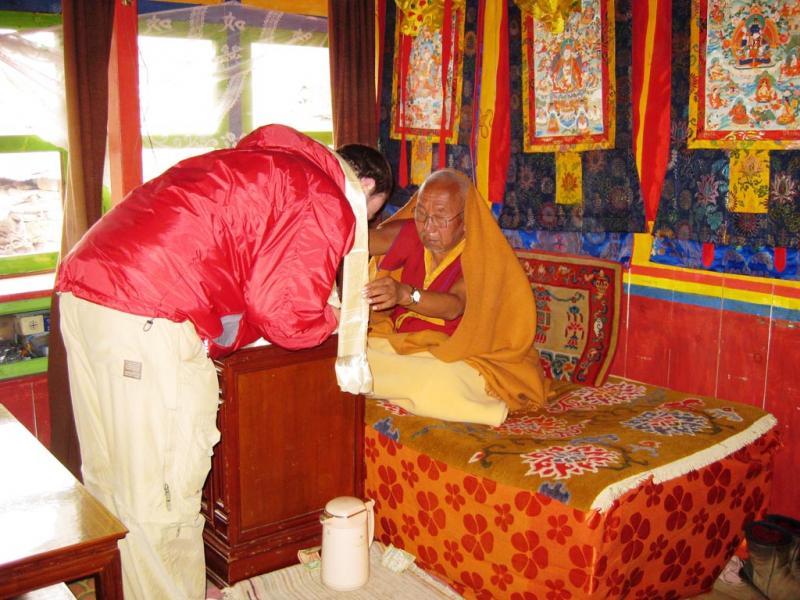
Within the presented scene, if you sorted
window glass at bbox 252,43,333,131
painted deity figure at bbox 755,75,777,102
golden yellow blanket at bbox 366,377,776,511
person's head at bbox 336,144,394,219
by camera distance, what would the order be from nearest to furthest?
golden yellow blanket at bbox 366,377,776,511
person's head at bbox 336,144,394,219
painted deity figure at bbox 755,75,777,102
window glass at bbox 252,43,333,131

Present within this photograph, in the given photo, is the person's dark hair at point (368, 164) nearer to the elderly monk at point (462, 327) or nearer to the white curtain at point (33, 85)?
the elderly monk at point (462, 327)

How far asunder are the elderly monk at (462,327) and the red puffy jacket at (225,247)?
68 cm

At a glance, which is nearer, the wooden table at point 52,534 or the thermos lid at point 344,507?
the wooden table at point 52,534

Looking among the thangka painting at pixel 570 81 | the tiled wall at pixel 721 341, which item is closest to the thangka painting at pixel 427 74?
the thangka painting at pixel 570 81

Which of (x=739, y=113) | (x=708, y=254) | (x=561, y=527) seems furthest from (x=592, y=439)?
(x=739, y=113)

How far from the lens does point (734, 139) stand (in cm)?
268

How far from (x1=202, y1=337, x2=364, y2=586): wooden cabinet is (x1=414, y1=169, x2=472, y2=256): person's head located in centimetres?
56

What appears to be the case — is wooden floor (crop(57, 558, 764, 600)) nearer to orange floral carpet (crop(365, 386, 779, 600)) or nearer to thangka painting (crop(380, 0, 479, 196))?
orange floral carpet (crop(365, 386, 779, 600))

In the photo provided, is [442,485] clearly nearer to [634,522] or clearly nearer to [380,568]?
[380,568]

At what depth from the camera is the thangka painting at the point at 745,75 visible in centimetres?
251

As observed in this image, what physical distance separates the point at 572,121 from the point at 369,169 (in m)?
1.24

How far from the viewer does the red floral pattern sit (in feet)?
6.89

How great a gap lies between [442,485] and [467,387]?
39 cm

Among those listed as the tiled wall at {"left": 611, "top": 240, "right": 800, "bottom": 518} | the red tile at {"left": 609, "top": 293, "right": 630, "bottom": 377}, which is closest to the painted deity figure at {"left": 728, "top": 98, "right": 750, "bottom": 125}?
the tiled wall at {"left": 611, "top": 240, "right": 800, "bottom": 518}
